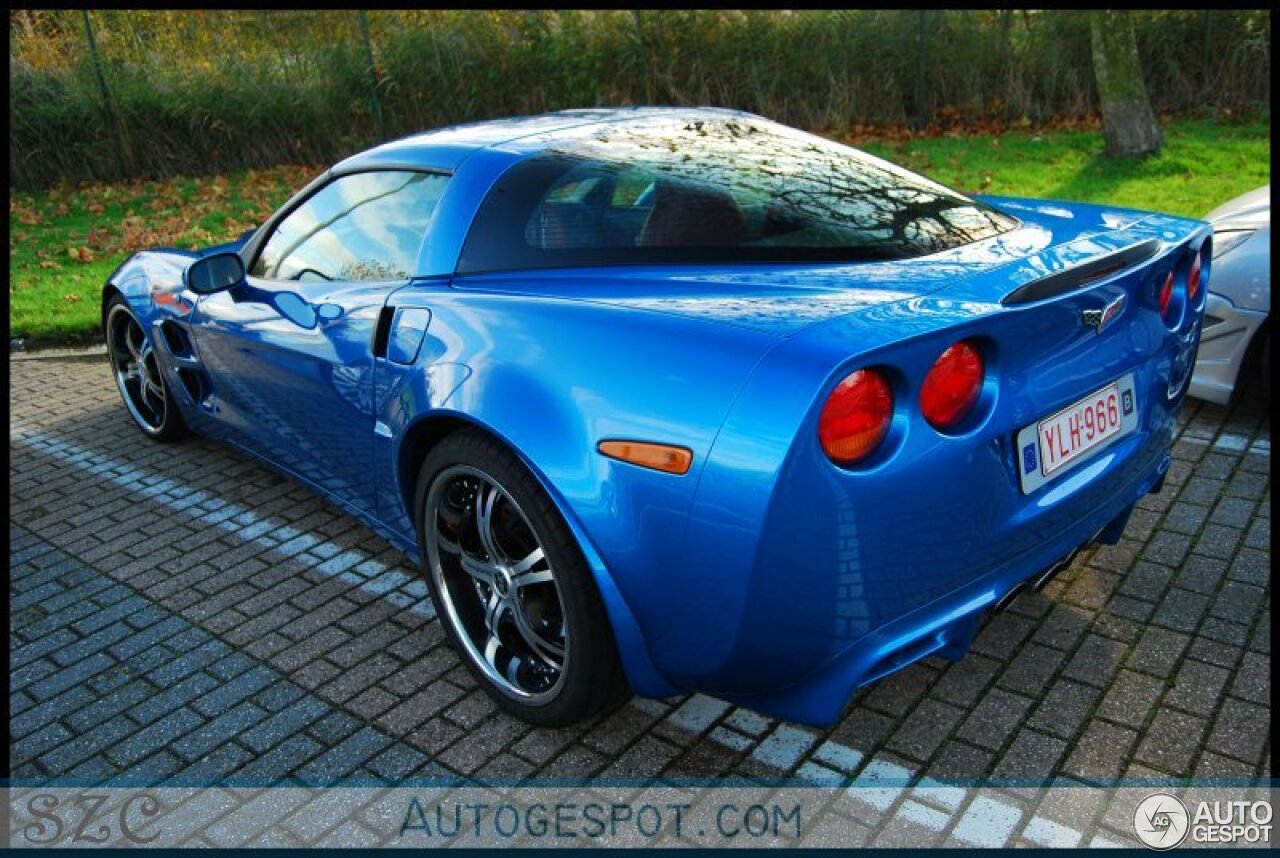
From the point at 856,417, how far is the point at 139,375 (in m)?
4.16

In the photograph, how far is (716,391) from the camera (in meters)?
2.18

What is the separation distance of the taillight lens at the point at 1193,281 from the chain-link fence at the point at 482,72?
33.7ft

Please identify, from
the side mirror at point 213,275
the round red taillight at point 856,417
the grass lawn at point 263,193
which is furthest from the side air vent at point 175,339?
the grass lawn at point 263,193

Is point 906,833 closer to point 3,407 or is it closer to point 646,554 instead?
point 646,554

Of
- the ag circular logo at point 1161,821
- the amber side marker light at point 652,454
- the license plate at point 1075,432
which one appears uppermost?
the amber side marker light at point 652,454

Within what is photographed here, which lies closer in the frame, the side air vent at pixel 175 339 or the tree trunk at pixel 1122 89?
the side air vent at pixel 175 339

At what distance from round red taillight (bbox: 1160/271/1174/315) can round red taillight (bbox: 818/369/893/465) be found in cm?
110

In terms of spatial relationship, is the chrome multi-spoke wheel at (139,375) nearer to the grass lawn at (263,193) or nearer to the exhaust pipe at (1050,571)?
the grass lawn at (263,193)

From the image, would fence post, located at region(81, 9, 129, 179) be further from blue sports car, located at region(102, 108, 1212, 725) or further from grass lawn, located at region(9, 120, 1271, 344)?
blue sports car, located at region(102, 108, 1212, 725)

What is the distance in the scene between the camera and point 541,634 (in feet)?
9.15

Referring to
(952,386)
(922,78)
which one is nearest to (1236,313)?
(952,386)

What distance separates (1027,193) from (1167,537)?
20.7 feet

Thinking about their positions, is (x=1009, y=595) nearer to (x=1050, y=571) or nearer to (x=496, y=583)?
→ (x=1050, y=571)

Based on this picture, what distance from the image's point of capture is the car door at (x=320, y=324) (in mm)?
3246
